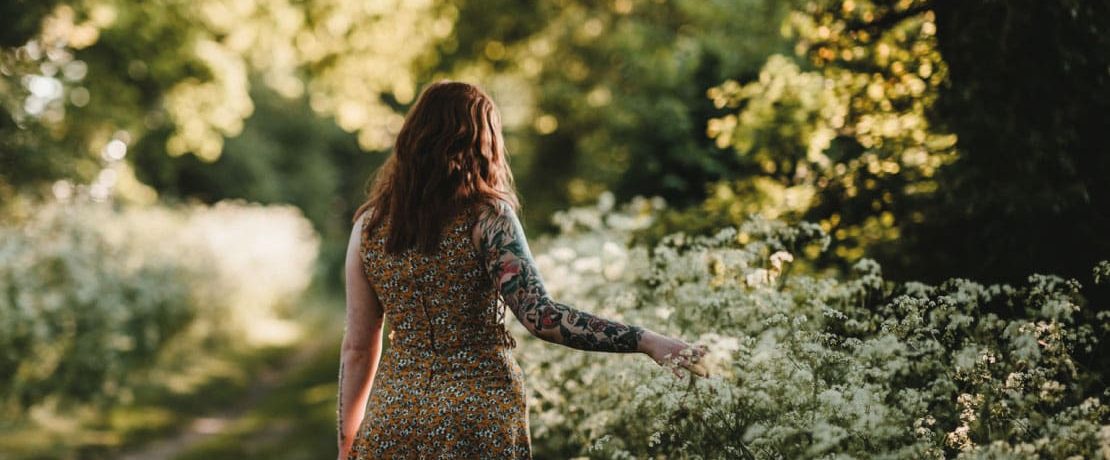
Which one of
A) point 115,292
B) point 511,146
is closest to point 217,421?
point 115,292

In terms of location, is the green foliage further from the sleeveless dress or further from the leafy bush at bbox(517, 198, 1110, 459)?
the sleeveless dress

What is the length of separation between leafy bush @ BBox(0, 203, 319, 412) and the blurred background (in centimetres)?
5

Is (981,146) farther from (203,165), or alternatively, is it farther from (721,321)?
(203,165)

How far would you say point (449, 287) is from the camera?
326cm

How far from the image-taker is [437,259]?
324 centimetres

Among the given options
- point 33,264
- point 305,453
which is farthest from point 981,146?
point 33,264

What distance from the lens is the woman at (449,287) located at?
321cm

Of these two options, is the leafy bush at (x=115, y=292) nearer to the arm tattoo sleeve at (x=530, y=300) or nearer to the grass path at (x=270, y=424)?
the grass path at (x=270, y=424)

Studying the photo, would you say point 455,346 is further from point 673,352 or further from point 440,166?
point 673,352

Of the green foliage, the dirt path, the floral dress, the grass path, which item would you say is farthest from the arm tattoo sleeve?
the dirt path

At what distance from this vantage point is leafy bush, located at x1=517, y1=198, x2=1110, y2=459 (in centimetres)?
306

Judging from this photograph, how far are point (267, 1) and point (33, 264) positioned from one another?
624 centimetres

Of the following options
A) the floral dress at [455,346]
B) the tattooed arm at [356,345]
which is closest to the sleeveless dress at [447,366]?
the floral dress at [455,346]

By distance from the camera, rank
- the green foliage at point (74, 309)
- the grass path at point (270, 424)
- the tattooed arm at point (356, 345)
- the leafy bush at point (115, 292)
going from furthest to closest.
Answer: the grass path at point (270, 424) < the leafy bush at point (115, 292) < the green foliage at point (74, 309) < the tattooed arm at point (356, 345)
